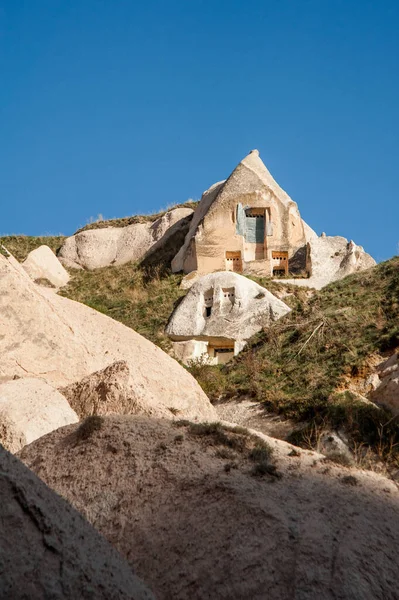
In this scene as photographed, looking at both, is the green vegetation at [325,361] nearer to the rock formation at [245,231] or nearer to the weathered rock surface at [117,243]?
the rock formation at [245,231]

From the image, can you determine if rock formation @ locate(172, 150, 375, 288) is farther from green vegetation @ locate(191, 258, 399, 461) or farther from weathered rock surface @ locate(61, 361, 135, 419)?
weathered rock surface @ locate(61, 361, 135, 419)

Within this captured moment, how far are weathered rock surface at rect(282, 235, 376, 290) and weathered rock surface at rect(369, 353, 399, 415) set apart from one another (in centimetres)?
1384

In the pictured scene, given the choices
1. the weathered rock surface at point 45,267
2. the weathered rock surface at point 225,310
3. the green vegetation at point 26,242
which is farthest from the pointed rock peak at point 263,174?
the green vegetation at point 26,242

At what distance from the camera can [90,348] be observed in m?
9.45

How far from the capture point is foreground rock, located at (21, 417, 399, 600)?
4.69m

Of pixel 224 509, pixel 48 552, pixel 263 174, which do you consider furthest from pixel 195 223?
pixel 48 552

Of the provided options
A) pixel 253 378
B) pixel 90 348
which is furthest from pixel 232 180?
pixel 90 348

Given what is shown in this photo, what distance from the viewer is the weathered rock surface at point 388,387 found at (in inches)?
483

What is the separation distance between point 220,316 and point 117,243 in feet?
46.2

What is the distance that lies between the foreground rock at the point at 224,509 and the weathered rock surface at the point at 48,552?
3.41ft

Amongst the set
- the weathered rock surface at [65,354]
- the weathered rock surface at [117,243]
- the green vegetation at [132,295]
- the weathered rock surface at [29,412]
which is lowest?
the weathered rock surface at [29,412]

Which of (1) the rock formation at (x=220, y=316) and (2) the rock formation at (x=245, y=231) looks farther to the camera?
(2) the rock formation at (x=245, y=231)

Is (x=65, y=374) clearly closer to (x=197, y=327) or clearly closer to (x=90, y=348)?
(x=90, y=348)

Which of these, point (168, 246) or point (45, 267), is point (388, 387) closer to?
point (45, 267)
